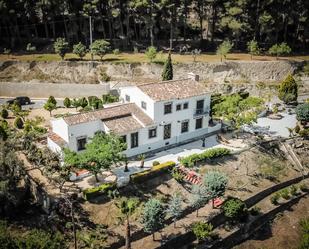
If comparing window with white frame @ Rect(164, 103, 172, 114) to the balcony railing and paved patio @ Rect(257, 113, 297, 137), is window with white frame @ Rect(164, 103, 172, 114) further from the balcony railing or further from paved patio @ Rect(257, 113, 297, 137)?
paved patio @ Rect(257, 113, 297, 137)

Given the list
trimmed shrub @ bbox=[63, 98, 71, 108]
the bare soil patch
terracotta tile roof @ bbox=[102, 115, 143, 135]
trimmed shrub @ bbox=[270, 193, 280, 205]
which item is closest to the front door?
terracotta tile roof @ bbox=[102, 115, 143, 135]

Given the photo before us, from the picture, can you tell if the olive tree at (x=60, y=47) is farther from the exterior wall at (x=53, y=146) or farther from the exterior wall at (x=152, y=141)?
the exterior wall at (x=152, y=141)

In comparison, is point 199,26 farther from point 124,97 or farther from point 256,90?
point 124,97

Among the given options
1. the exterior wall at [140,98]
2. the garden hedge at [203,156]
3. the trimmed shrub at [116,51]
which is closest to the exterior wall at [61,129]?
the exterior wall at [140,98]

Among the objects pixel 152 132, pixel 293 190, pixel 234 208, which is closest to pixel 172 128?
pixel 152 132

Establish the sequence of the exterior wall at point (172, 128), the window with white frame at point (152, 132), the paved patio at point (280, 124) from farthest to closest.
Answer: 1. the paved patio at point (280, 124)
2. the window with white frame at point (152, 132)
3. the exterior wall at point (172, 128)
